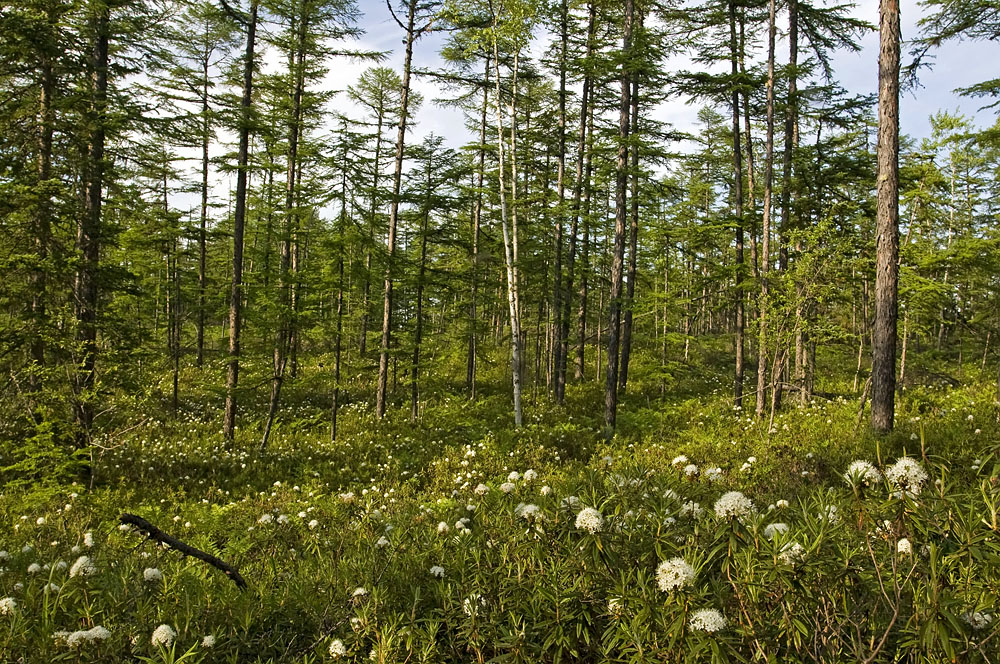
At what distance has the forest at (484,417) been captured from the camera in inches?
77.5

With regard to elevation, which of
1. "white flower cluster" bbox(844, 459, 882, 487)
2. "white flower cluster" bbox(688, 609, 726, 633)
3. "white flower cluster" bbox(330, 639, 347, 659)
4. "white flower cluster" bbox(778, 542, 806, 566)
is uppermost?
"white flower cluster" bbox(844, 459, 882, 487)

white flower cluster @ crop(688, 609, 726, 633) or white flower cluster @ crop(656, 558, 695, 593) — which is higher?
white flower cluster @ crop(656, 558, 695, 593)

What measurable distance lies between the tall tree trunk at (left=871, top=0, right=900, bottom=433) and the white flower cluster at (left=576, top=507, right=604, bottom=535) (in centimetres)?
903

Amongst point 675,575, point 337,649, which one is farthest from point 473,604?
point 675,575

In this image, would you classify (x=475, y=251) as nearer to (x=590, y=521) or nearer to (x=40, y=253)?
(x=40, y=253)

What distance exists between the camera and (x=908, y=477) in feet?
5.98

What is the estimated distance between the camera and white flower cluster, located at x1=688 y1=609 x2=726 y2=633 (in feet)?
5.59

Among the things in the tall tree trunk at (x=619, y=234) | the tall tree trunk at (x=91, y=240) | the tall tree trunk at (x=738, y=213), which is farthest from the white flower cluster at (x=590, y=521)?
the tall tree trunk at (x=738, y=213)

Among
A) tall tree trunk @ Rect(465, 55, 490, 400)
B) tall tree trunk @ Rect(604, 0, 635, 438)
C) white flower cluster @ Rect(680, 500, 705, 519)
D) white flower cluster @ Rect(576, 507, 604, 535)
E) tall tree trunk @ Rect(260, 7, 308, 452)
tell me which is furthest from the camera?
tall tree trunk @ Rect(465, 55, 490, 400)

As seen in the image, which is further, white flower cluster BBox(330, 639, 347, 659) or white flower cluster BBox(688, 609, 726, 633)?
white flower cluster BBox(330, 639, 347, 659)

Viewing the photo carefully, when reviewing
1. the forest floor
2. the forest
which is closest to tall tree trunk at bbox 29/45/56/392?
the forest

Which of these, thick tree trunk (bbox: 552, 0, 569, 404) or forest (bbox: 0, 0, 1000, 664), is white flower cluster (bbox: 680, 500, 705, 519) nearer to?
forest (bbox: 0, 0, 1000, 664)

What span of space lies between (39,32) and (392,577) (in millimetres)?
11143

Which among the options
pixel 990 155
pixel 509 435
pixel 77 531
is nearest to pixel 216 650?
pixel 77 531
